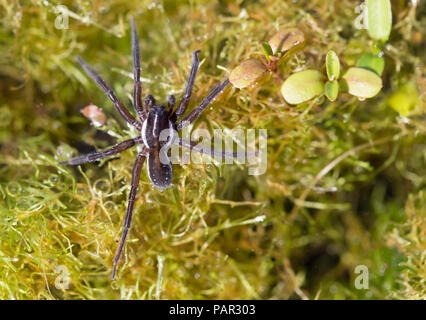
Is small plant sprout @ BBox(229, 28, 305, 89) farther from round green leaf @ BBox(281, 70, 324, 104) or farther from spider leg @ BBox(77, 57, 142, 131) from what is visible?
spider leg @ BBox(77, 57, 142, 131)

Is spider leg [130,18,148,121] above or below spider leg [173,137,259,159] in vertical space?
above

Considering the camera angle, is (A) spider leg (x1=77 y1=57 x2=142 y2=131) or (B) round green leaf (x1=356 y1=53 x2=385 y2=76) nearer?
(A) spider leg (x1=77 y1=57 x2=142 y2=131)

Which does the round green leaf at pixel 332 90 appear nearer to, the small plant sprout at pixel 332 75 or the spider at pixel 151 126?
the small plant sprout at pixel 332 75

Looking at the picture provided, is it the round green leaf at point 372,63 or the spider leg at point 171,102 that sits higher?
the round green leaf at point 372,63

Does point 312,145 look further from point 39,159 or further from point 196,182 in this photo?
point 39,159

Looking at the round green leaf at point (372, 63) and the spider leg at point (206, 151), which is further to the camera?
the round green leaf at point (372, 63)

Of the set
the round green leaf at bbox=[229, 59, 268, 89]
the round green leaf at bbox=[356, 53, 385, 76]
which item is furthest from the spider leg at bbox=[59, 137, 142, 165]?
the round green leaf at bbox=[356, 53, 385, 76]

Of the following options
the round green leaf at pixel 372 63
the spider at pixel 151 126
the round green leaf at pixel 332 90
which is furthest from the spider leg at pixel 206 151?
the round green leaf at pixel 372 63
